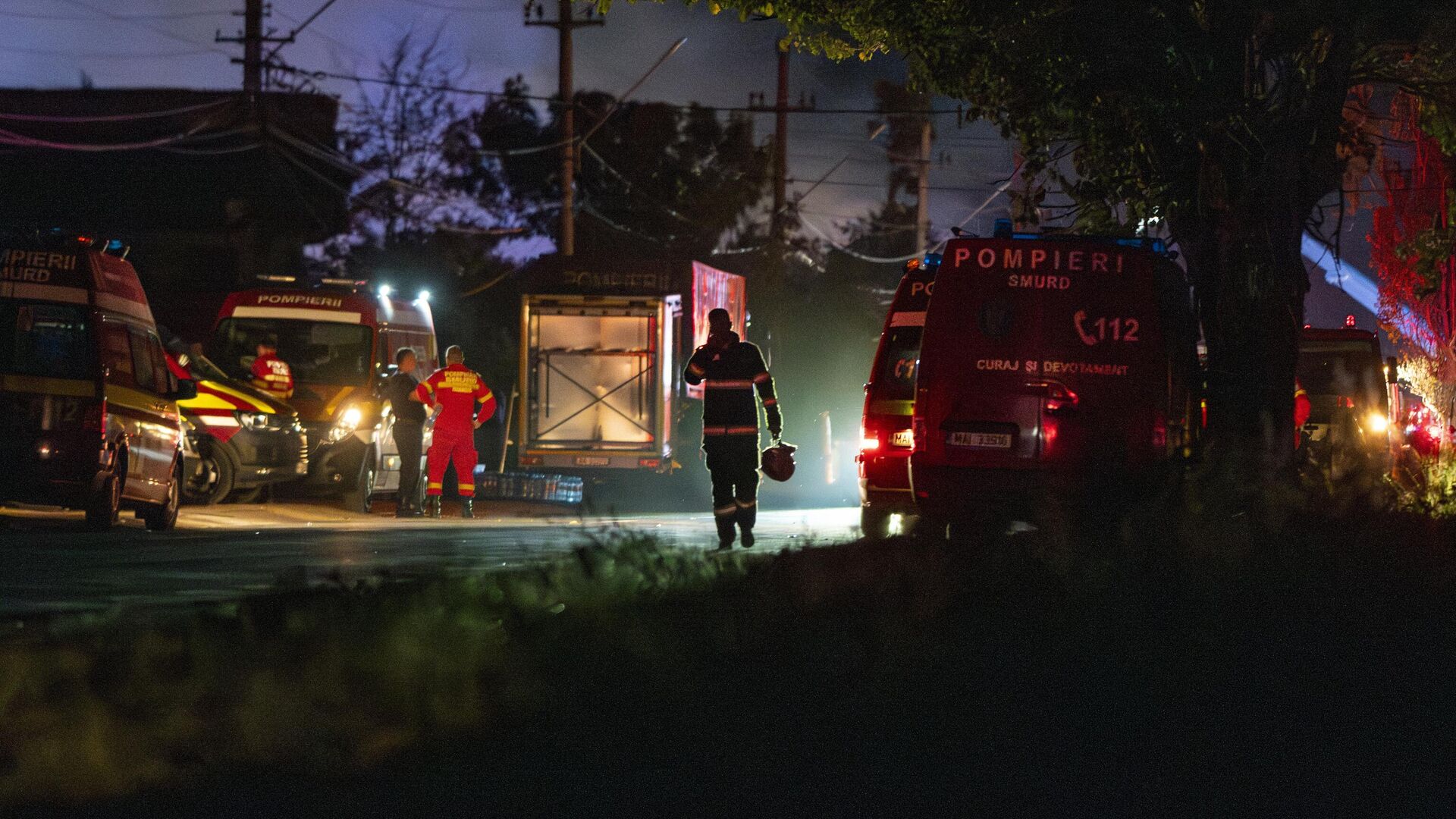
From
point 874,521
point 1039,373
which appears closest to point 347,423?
point 874,521

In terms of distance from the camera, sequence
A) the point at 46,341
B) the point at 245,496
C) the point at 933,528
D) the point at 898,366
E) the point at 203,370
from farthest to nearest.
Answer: the point at 245,496
the point at 203,370
the point at 898,366
the point at 933,528
the point at 46,341

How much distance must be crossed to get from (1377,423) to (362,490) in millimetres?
12599

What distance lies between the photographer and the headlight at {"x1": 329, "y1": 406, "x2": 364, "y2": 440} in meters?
20.3

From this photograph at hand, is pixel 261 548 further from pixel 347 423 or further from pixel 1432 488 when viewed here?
pixel 1432 488

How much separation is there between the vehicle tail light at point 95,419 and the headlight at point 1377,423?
15.5m

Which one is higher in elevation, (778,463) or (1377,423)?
(1377,423)

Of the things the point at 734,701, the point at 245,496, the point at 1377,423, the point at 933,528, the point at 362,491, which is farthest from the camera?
the point at 1377,423

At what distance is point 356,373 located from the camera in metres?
21.0

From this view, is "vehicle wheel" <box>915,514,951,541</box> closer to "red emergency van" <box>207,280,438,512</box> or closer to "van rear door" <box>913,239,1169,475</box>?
"van rear door" <box>913,239,1169,475</box>

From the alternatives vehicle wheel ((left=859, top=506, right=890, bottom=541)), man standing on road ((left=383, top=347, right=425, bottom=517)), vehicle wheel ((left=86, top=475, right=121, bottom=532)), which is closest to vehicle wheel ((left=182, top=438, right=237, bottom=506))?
man standing on road ((left=383, top=347, right=425, bottom=517))

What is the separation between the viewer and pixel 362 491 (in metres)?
20.4

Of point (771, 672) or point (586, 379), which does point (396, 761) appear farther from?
point (586, 379)

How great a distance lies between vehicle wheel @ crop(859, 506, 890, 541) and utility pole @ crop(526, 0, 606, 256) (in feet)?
59.0

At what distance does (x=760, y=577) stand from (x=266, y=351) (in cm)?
1240
